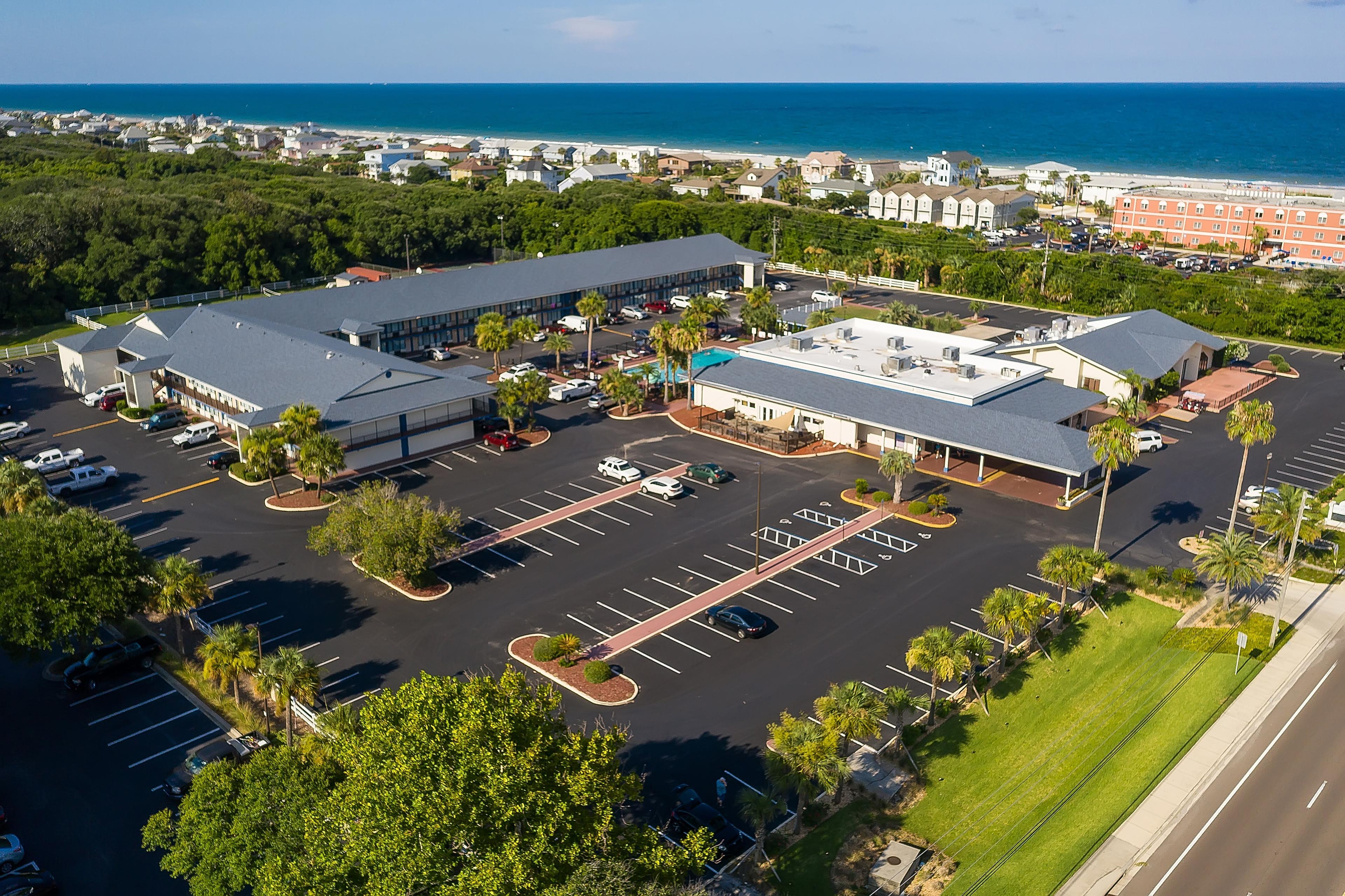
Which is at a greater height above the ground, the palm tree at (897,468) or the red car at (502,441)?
the palm tree at (897,468)

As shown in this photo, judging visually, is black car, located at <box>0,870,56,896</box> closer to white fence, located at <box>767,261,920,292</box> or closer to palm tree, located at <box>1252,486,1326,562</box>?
palm tree, located at <box>1252,486,1326,562</box>

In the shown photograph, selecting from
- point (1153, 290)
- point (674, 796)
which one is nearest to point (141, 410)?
point (674, 796)

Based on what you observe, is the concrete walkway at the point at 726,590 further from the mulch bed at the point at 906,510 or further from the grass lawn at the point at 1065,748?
the grass lawn at the point at 1065,748

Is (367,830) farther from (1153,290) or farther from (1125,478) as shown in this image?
(1153,290)

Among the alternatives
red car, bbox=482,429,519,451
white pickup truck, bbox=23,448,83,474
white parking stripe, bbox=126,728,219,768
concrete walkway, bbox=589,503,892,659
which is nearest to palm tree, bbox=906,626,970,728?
concrete walkway, bbox=589,503,892,659

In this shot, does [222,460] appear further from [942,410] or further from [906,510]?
[942,410]

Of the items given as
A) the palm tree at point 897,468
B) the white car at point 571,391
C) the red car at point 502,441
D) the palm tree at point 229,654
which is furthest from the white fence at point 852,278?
the palm tree at point 229,654

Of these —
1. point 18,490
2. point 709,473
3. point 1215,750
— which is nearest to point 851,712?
point 1215,750
